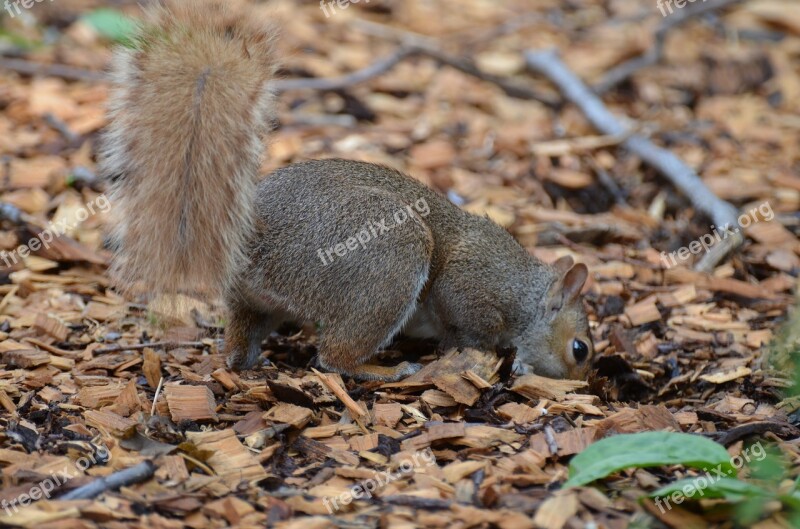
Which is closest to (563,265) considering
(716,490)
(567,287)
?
(567,287)

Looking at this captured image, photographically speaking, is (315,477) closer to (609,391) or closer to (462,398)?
(462,398)

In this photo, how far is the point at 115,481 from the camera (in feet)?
10.5

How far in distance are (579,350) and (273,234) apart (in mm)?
1703

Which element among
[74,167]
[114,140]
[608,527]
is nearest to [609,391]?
[608,527]

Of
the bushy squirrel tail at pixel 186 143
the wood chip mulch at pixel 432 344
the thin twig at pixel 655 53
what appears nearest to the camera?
the wood chip mulch at pixel 432 344

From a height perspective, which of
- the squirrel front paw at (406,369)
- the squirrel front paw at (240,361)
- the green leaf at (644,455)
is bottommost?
the squirrel front paw at (406,369)

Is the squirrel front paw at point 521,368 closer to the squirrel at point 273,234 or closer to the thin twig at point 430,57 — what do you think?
the squirrel at point 273,234

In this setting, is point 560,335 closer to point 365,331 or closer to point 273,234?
point 365,331

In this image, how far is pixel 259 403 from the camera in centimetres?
403

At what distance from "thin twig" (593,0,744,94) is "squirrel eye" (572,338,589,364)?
153 inches

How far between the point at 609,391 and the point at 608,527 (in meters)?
1.74

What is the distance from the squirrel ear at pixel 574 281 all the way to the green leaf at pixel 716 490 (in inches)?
69.6

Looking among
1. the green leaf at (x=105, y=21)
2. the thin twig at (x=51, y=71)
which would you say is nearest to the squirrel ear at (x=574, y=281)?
the thin twig at (x=51, y=71)

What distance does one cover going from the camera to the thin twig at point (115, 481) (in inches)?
123
